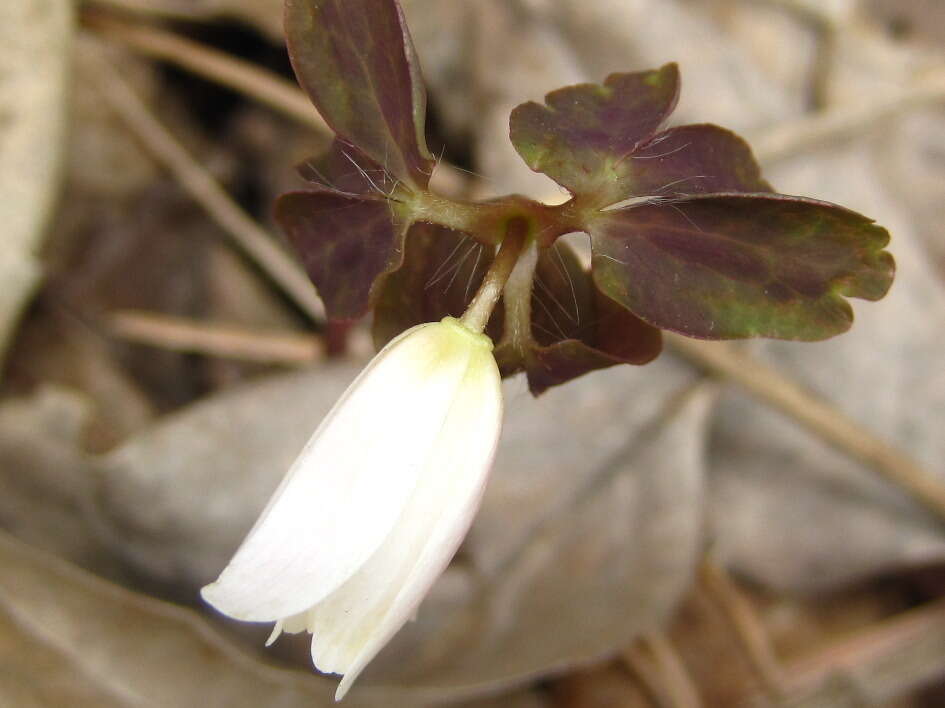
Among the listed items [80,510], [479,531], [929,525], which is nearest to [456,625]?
[479,531]

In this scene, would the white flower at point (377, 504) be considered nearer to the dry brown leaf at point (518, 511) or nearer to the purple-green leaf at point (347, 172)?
the purple-green leaf at point (347, 172)

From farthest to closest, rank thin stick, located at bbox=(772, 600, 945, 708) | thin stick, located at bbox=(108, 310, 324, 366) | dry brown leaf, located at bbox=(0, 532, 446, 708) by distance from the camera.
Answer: thin stick, located at bbox=(108, 310, 324, 366) → thin stick, located at bbox=(772, 600, 945, 708) → dry brown leaf, located at bbox=(0, 532, 446, 708)

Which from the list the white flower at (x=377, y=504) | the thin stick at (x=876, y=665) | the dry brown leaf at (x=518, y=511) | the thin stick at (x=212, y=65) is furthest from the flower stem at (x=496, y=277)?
the thin stick at (x=876, y=665)

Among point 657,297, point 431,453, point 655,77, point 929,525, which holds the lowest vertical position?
point 929,525

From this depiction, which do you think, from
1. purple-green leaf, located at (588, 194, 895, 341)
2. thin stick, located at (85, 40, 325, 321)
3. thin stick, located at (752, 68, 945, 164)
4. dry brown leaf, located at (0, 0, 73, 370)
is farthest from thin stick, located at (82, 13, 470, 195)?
purple-green leaf, located at (588, 194, 895, 341)

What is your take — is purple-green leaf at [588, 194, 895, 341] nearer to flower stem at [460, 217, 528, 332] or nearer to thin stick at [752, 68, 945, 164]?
flower stem at [460, 217, 528, 332]

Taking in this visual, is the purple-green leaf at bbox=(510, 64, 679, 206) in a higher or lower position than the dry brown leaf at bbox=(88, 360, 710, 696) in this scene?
higher

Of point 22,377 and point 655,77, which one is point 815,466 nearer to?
point 655,77

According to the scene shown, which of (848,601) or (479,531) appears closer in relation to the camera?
(479,531)

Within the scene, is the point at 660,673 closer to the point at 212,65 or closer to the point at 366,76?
the point at 366,76
